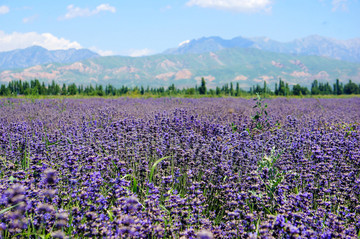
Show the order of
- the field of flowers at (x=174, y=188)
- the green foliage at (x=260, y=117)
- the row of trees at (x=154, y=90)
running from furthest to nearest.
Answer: the row of trees at (x=154, y=90) < the green foliage at (x=260, y=117) < the field of flowers at (x=174, y=188)

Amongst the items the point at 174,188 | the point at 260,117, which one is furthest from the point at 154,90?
the point at 174,188

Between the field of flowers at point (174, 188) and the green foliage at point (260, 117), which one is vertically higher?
the green foliage at point (260, 117)

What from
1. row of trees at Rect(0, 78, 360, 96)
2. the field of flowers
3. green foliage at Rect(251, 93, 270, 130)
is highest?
row of trees at Rect(0, 78, 360, 96)

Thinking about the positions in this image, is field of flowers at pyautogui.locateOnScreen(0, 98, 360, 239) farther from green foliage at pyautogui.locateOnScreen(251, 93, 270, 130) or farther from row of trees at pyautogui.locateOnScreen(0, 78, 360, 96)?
row of trees at pyautogui.locateOnScreen(0, 78, 360, 96)

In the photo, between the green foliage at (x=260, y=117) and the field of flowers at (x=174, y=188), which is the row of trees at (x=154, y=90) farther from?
the field of flowers at (x=174, y=188)

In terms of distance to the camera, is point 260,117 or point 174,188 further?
point 260,117

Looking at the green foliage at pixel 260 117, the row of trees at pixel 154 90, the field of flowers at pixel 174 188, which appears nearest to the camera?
the field of flowers at pixel 174 188

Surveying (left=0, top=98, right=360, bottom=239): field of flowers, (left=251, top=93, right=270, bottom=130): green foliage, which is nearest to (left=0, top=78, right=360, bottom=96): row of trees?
(left=251, top=93, right=270, bottom=130): green foliage

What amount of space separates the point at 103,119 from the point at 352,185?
6047mm

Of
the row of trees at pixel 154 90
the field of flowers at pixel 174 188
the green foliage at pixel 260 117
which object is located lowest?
the field of flowers at pixel 174 188

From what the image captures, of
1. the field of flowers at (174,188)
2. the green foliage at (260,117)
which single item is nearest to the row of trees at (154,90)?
the green foliage at (260,117)

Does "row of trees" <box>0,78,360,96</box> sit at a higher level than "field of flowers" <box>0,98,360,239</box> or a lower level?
higher

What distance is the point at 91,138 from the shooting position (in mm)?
4984

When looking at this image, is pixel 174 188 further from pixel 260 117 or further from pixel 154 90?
pixel 154 90
